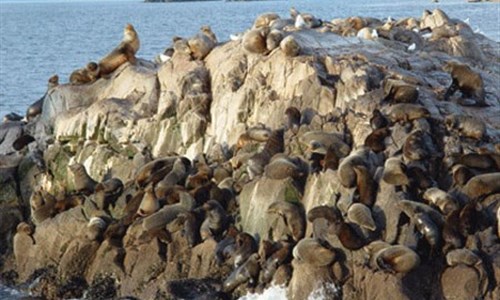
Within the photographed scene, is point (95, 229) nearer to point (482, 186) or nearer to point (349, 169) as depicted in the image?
point (349, 169)

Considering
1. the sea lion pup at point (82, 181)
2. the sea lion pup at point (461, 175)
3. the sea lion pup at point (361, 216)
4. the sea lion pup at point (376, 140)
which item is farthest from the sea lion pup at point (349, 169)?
the sea lion pup at point (82, 181)

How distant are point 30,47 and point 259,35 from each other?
53562 millimetres

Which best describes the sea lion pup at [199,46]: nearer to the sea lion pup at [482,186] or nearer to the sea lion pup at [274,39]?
the sea lion pup at [274,39]

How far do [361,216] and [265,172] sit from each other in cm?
230

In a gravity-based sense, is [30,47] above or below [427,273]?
below

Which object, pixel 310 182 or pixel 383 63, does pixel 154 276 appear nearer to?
pixel 310 182

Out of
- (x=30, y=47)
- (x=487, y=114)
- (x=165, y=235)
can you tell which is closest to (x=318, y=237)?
(x=165, y=235)

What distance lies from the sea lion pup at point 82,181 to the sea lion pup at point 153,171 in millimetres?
1207

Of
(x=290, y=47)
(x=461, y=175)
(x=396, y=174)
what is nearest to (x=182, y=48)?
(x=290, y=47)

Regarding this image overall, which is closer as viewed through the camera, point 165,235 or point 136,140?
point 165,235

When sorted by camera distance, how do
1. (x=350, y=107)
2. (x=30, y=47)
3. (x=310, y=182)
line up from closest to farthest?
(x=310, y=182)
(x=350, y=107)
(x=30, y=47)

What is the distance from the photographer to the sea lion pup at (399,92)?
17.7 metres

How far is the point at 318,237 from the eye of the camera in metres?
15.7

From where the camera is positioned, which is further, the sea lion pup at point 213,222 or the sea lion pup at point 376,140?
the sea lion pup at point 213,222
